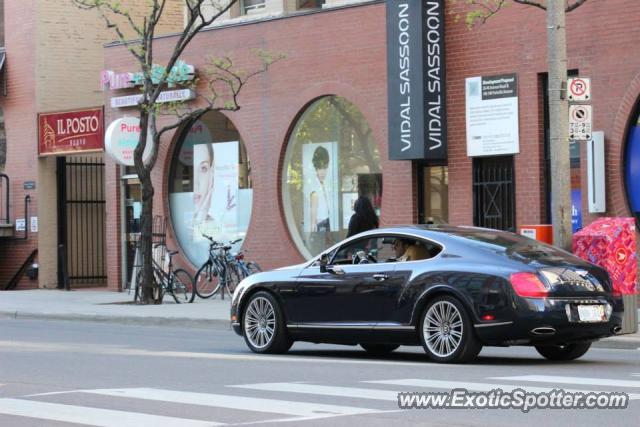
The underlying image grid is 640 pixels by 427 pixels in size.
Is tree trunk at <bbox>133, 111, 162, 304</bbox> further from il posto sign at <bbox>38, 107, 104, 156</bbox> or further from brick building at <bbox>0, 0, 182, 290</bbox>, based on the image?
brick building at <bbox>0, 0, 182, 290</bbox>

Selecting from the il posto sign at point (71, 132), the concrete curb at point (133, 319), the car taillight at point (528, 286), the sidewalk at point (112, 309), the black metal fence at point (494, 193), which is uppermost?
the il posto sign at point (71, 132)

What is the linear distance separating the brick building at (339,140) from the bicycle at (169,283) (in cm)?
143

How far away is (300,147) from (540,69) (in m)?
5.90

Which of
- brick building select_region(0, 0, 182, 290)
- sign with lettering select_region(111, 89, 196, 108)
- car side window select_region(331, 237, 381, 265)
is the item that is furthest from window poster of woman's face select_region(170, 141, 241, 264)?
car side window select_region(331, 237, 381, 265)

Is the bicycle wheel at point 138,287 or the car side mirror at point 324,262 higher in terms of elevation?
the car side mirror at point 324,262

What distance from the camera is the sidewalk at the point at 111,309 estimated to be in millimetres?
21453

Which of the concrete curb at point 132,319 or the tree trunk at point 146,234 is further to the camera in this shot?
the tree trunk at point 146,234

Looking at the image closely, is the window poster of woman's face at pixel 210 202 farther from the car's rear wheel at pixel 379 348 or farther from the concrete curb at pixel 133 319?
the car's rear wheel at pixel 379 348

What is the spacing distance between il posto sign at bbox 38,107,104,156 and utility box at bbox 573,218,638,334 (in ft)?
55.2

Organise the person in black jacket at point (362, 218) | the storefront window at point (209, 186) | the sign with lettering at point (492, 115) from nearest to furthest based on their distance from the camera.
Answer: the person in black jacket at point (362, 218)
the sign with lettering at point (492, 115)
the storefront window at point (209, 186)

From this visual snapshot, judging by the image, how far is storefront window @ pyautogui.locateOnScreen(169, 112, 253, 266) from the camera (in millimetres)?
27281

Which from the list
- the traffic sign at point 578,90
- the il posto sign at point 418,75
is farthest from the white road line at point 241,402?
the il posto sign at point 418,75

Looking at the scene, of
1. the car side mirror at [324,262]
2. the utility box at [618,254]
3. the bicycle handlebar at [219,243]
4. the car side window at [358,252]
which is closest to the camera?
the car side window at [358,252]

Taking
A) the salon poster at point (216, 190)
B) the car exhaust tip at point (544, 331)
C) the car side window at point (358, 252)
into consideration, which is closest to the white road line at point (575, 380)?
the car exhaust tip at point (544, 331)
